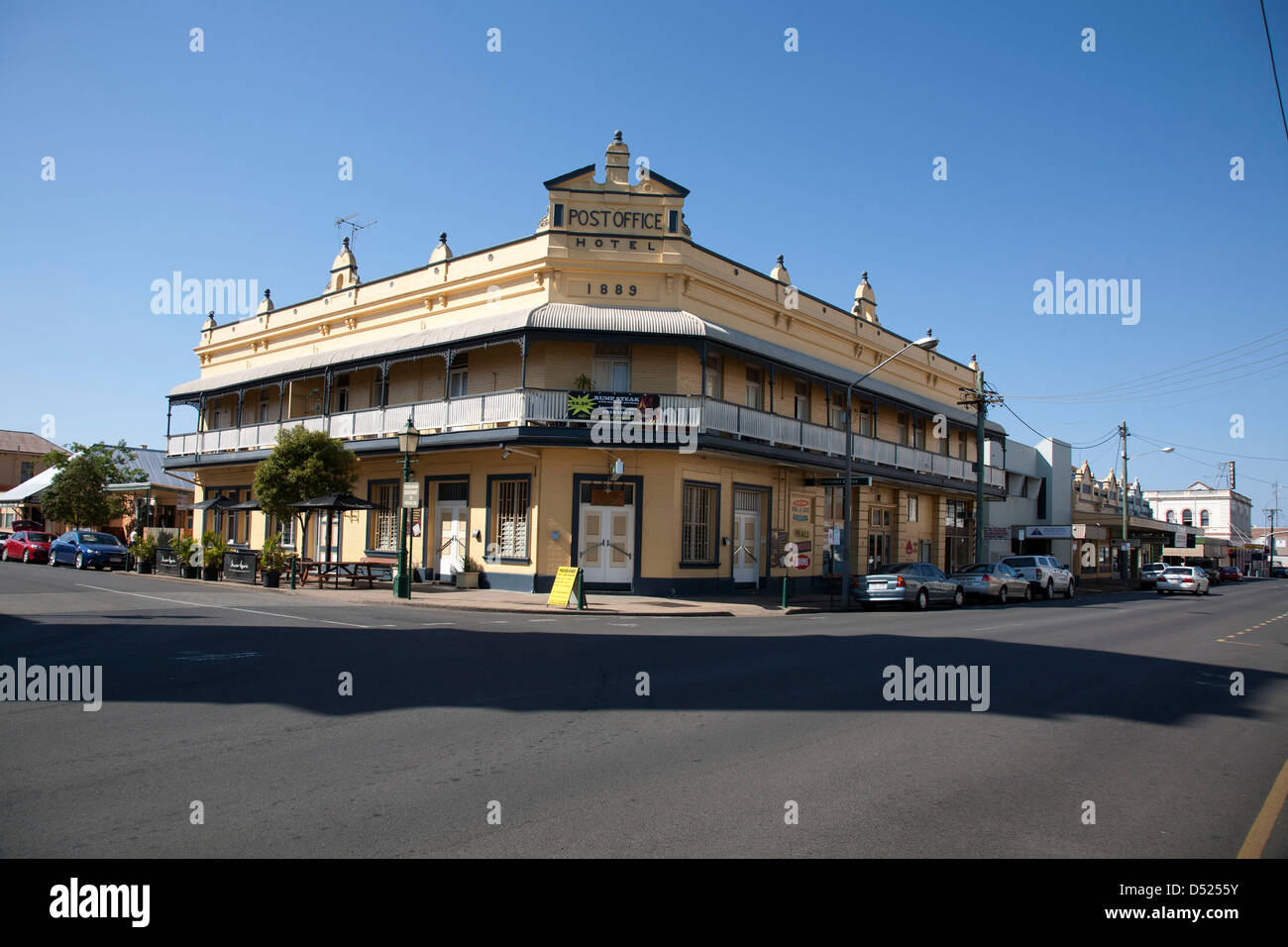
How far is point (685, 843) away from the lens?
4906 mm

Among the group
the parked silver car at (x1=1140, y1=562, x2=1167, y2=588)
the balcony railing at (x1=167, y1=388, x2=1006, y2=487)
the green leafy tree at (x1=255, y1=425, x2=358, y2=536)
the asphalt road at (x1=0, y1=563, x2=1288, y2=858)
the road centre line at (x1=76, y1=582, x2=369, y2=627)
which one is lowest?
the parked silver car at (x1=1140, y1=562, x2=1167, y2=588)

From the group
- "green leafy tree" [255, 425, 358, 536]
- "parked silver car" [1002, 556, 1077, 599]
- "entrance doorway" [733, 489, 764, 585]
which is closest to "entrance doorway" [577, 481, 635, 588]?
"entrance doorway" [733, 489, 764, 585]

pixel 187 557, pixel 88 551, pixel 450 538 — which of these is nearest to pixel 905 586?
pixel 450 538

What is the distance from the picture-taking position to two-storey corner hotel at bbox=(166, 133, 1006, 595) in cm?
2411

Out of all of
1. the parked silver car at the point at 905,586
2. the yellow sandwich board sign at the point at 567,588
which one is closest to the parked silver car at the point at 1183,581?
the parked silver car at the point at 905,586

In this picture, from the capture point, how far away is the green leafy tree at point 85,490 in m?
48.3

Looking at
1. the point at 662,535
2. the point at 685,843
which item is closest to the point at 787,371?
the point at 662,535

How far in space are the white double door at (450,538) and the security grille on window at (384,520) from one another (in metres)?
2.17

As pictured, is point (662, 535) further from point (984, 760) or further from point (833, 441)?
point (984, 760)

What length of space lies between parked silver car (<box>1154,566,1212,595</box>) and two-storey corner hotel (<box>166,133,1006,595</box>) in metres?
16.6

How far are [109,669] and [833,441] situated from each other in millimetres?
23605

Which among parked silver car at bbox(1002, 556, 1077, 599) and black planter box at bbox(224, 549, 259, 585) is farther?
parked silver car at bbox(1002, 556, 1077, 599)

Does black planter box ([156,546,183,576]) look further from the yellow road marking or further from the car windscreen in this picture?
the yellow road marking

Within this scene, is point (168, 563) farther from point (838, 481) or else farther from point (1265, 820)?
point (1265, 820)
